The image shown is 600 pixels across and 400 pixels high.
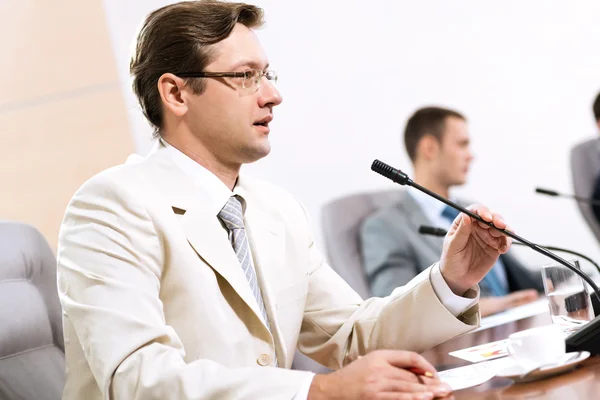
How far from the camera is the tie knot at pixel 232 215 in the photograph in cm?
145

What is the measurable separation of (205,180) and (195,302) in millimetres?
294

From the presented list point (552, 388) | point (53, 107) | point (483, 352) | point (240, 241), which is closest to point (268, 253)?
point (240, 241)

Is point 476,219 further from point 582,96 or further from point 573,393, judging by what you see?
point 582,96

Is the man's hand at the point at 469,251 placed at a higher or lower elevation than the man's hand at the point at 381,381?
higher

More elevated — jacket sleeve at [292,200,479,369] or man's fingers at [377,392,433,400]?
man's fingers at [377,392,433,400]

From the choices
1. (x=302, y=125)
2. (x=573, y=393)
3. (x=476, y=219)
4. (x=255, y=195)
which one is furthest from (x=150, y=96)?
(x=302, y=125)

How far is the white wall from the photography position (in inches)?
152

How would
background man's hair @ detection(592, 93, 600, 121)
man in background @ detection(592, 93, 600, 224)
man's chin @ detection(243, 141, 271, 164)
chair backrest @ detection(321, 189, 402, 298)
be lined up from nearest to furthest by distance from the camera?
1. man's chin @ detection(243, 141, 271, 164)
2. chair backrest @ detection(321, 189, 402, 298)
3. man in background @ detection(592, 93, 600, 224)
4. background man's hair @ detection(592, 93, 600, 121)

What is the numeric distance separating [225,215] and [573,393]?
76 cm

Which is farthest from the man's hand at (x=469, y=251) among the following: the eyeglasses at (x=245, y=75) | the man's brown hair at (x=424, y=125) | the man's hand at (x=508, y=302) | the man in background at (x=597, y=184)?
the man's brown hair at (x=424, y=125)

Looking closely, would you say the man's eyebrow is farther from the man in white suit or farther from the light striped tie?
the light striped tie

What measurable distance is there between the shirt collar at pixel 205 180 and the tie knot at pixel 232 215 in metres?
0.01

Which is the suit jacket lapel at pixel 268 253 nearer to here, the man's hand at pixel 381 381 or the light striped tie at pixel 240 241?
the light striped tie at pixel 240 241

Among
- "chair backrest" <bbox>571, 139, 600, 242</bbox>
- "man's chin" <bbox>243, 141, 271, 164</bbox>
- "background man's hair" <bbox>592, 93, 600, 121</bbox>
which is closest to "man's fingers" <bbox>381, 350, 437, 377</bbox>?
"man's chin" <bbox>243, 141, 271, 164</bbox>
